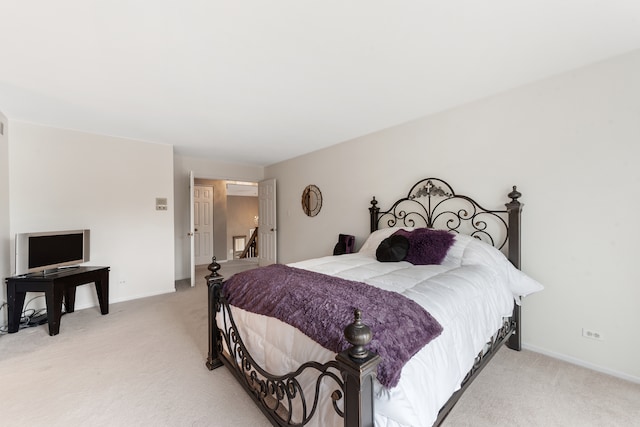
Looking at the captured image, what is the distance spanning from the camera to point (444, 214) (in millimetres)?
2898

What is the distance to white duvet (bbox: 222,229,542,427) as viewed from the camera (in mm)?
1056

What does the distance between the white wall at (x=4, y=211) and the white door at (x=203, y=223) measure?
3.44 m

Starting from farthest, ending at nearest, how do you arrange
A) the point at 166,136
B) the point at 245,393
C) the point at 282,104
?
the point at 166,136 → the point at 282,104 → the point at 245,393

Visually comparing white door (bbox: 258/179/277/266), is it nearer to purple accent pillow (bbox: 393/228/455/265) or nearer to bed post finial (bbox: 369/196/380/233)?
bed post finial (bbox: 369/196/380/233)

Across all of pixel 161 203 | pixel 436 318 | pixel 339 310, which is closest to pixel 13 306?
pixel 161 203

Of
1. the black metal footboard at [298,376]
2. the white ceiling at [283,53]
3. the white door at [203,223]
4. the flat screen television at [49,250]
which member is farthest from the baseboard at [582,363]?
the white door at [203,223]

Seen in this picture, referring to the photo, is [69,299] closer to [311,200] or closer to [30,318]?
[30,318]

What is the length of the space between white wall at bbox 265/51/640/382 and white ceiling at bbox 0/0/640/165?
21cm

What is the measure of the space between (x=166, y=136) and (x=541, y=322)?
15.7 ft

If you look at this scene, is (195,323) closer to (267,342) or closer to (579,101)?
(267,342)

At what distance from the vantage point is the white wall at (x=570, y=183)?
1915 mm

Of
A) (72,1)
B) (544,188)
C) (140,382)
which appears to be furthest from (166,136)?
(544,188)

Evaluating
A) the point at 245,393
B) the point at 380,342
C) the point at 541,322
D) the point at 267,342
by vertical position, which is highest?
the point at 380,342

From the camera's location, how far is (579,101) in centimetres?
209
